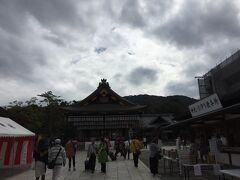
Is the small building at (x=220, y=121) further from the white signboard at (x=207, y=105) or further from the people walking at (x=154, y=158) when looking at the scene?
the people walking at (x=154, y=158)

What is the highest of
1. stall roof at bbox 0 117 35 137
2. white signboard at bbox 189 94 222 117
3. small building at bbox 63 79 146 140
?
small building at bbox 63 79 146 140

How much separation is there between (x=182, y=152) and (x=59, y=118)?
→ 31.2m

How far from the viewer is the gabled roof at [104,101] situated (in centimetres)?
4191

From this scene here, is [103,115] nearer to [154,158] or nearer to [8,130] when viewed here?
[154,158]

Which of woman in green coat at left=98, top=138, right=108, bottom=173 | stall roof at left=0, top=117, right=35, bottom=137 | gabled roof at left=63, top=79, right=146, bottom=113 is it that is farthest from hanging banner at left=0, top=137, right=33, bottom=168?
gabled roof at left=63, top=79, right=146, bottom=113

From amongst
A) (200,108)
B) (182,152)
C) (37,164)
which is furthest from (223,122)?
(37,164)

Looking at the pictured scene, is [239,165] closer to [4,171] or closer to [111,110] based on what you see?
[4,171]

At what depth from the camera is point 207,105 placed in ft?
50.7

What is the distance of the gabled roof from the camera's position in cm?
4191

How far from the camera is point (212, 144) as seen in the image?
49.5 ft

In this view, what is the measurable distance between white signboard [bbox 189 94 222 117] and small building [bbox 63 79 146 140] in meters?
23.4

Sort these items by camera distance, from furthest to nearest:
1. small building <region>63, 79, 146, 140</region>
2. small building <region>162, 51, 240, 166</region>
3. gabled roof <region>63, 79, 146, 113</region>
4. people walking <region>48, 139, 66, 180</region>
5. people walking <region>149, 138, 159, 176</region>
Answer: gabled roof <region>63, 79, 146, 113</region> → small building <region>63, 79, 146, 140</region> → people walking <region>149, 138, 159, 176</region> → small building <region>162, 51, 240, 166</region> → people walking <region>48, 139, 66, 180</region>

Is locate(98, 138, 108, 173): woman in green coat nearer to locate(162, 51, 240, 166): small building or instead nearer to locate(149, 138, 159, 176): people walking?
locate(149, 138, 159, 176): people walking

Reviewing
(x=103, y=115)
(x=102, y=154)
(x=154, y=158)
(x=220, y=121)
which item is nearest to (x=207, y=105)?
(x=220, y=121)
